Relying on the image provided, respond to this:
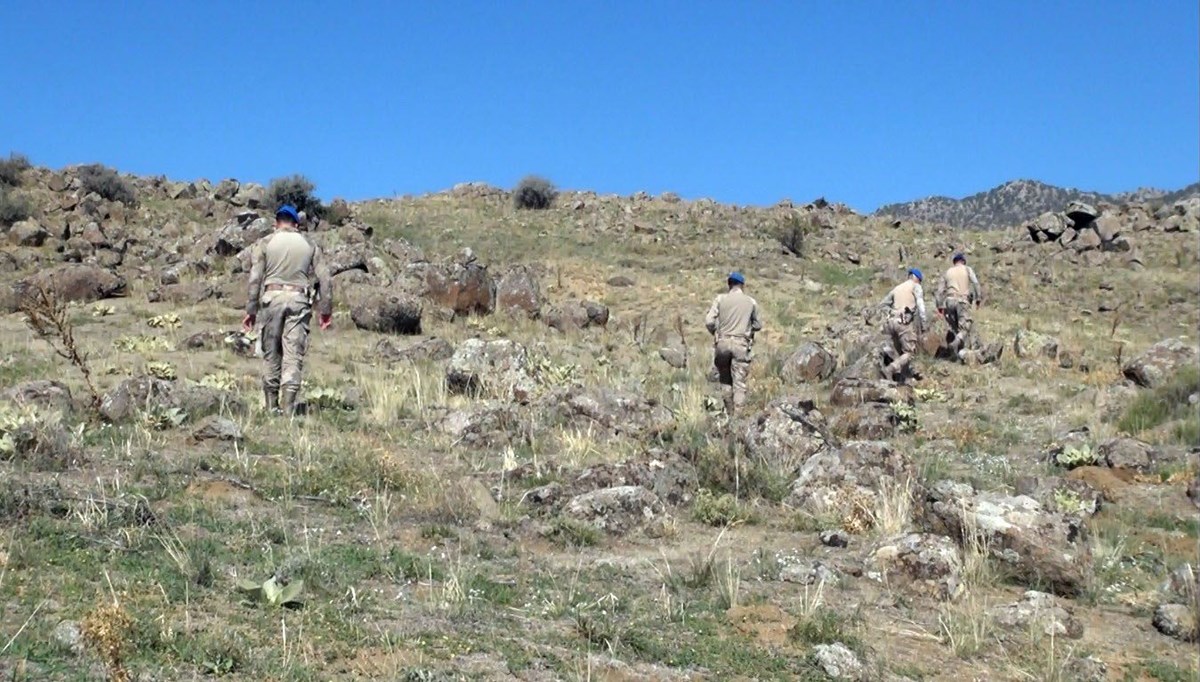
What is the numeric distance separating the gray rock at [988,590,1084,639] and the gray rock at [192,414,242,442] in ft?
17.9

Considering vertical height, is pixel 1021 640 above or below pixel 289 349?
below

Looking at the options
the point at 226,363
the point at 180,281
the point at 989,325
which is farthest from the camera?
the point at 989,325

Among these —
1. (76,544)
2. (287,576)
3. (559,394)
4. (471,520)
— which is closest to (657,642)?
(287,576)

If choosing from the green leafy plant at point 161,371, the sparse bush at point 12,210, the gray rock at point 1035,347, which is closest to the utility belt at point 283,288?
the green leafy plant at point 161,371

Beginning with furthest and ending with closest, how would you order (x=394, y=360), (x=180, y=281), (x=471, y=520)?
(x=180, y=281) → (x=394, y=360) → (x=471, y=520)

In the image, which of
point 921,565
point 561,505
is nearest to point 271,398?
point 561,505

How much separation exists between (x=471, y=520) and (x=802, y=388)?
8.19 meters

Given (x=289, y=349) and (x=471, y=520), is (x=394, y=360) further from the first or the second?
(x=471, y=520)

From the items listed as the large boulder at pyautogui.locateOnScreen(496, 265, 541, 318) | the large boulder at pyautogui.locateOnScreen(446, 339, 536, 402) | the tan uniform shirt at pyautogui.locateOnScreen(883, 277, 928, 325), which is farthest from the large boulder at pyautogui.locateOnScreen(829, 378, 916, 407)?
the large boulder at pyautogui.locateOnScreen(496, 265, 541, 318)

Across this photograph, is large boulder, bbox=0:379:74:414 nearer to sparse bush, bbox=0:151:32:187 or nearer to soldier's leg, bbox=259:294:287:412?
soldier's leg, bbox=259:294:287:412

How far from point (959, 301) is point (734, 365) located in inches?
244

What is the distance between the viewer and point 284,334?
32.8 ft

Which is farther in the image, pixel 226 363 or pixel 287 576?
pixel 226 363

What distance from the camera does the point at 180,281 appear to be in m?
19.7
